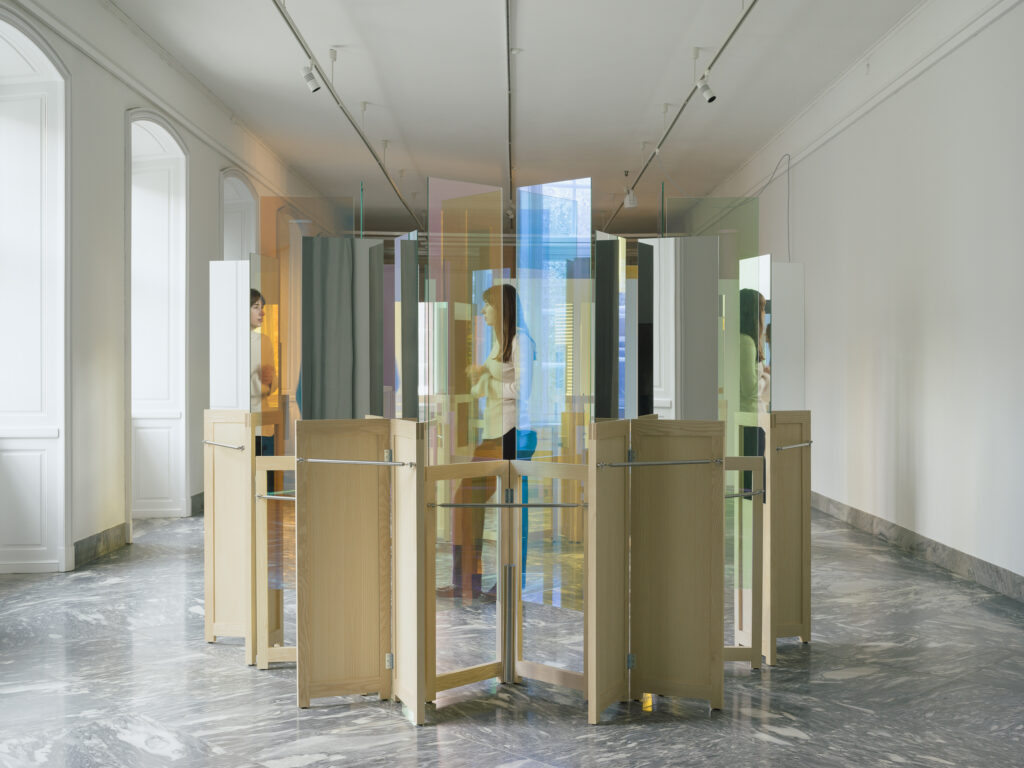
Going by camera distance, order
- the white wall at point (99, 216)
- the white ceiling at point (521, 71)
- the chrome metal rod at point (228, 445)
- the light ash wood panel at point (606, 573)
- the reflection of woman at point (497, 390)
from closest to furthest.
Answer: the light ash wood panel at point (606, 573)
the reflection of woman at point (497, 390)
the chrome metal rod at point (228, 445)
the white wall at point (99, 216)
the white ceiling at point (521, 71)

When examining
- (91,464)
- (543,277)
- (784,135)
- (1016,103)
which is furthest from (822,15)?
(91,464)

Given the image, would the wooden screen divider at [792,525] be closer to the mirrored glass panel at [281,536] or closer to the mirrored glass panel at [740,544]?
the mirrored glass panel at [740,544]

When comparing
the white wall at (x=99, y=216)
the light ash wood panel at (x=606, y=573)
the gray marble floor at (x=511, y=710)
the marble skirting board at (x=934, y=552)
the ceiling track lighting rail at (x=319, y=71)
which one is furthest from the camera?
the ceiling track lighting rail at (x=319, y=71)

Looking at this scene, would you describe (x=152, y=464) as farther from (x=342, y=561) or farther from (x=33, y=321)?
(x=342, y=561)

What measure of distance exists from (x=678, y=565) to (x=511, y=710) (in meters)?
0.87

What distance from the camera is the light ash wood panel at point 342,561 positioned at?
10.5 feet

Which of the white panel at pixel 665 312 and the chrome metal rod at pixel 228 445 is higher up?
Result: the white panel at pixel 665 312

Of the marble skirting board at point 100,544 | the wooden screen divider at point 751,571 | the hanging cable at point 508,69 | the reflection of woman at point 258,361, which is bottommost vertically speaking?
the marble skirting board at point 100,544

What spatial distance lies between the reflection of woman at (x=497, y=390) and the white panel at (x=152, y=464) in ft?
17.4

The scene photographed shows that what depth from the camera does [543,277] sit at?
128 inches

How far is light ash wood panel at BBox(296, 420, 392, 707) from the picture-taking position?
320 centimetres

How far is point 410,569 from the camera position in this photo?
3.14m

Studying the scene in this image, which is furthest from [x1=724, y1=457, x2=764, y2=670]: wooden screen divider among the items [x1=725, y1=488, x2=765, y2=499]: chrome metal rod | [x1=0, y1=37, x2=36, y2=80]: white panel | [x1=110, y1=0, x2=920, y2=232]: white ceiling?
[x1=0, y1=37, x2=36, y2=80]: white panel

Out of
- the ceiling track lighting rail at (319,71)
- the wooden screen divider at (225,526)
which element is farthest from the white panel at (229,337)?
the ceiling track lighting rail at (319,71)
